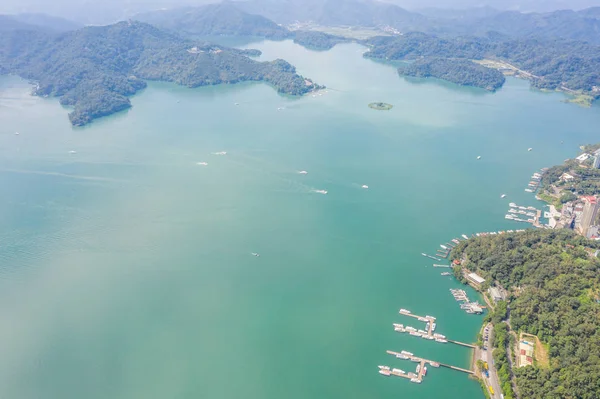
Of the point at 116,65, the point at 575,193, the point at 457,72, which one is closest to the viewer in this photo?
the point at 575,193

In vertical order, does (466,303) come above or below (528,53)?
below

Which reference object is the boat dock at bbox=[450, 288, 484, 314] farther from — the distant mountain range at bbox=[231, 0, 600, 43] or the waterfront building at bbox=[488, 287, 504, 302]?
the distant mountain range at bbox=[231, 0, 600, 43]

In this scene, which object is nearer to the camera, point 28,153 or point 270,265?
point 270,265

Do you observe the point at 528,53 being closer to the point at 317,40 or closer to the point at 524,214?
the point at 317,40

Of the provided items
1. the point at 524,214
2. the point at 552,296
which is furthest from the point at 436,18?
the point at 552,296

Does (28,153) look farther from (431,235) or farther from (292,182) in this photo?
(431,235)

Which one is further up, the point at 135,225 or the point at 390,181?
the point at 390,181

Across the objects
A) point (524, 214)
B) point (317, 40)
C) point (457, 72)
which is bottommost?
point (524, 214)

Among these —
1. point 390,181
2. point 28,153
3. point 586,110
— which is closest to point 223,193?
point 390,181
